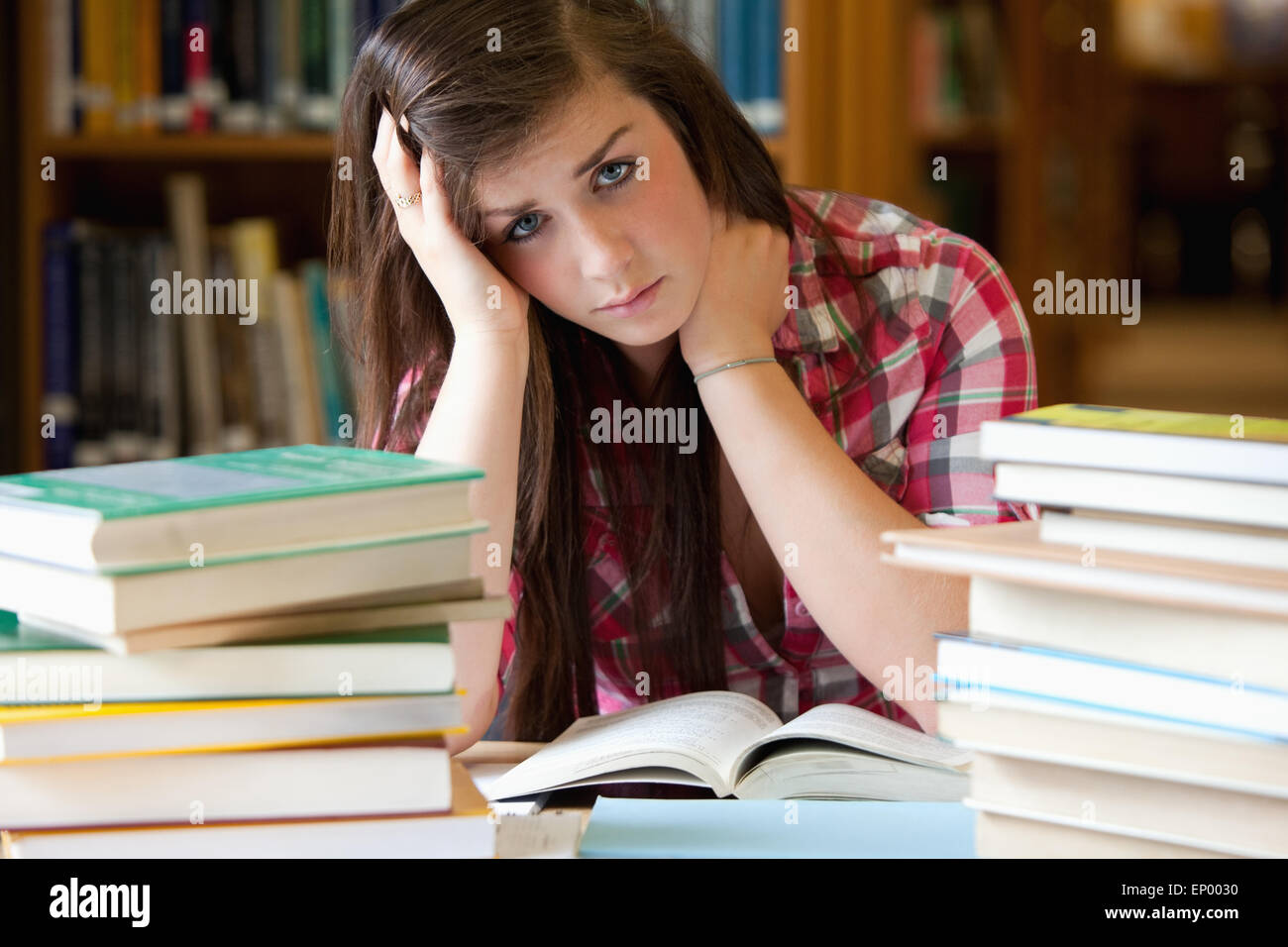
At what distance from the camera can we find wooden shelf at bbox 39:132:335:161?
1964 mm

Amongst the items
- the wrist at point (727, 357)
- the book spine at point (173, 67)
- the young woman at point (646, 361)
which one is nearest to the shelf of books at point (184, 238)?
the book spine at point (173, 67)

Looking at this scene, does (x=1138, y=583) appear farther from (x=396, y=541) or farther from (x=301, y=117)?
(x=301, y=117)

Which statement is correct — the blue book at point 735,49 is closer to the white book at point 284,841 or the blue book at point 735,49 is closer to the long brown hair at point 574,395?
the long brown hair at point 574,395

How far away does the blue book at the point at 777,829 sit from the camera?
0.66 m

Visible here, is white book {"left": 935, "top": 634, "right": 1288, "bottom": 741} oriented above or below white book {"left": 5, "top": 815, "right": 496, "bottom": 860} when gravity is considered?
above

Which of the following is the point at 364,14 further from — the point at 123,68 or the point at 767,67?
the point at 767,67

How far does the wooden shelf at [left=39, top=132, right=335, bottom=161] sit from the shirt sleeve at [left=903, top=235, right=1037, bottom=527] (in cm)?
103

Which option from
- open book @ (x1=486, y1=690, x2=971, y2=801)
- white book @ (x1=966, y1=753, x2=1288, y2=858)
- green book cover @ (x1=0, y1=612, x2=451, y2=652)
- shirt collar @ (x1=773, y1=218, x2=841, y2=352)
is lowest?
open book @ (x1=486, y1=690, x2=971, y2=801)

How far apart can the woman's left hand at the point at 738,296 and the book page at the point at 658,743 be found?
1.01 feet

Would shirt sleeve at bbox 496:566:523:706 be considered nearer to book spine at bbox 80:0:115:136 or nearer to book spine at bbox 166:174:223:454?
book spine at bbox 166:174:223:454

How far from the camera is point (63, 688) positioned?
0.62m

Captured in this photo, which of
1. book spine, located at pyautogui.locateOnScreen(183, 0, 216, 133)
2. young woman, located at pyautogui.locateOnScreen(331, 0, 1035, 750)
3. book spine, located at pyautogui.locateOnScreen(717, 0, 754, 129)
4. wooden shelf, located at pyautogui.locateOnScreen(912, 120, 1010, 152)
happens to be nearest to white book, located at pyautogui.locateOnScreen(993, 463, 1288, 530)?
young woman, located at pyautogui.locateOnScreen(331, 0, 1035, 750)
